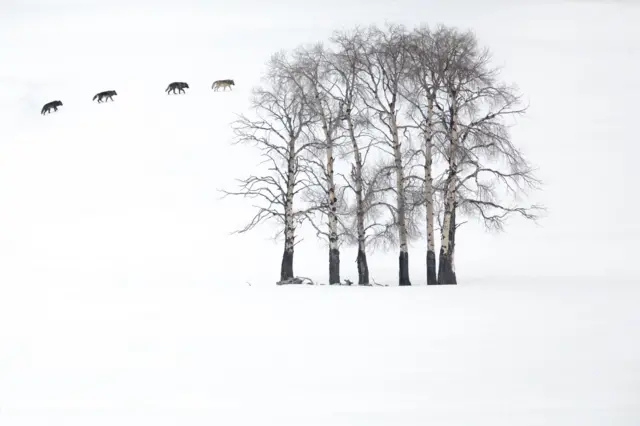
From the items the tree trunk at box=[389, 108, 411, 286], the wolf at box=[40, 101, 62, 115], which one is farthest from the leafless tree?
the wolf at box=[40, 101, 62, 115]

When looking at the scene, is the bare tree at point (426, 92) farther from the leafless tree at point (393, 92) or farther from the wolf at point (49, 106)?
the wolf at point (49, 106)

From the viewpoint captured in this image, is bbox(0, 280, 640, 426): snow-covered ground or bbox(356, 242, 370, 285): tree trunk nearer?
bbox(0, 280, 640, 426): snow-covered ground

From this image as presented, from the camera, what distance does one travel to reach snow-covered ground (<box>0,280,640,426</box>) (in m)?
12.0

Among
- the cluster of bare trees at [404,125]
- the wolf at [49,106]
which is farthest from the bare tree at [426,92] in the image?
the wolf at [49,106]

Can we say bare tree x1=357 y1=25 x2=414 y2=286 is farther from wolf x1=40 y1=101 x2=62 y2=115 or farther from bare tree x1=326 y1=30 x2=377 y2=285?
wolf x1=40 y1=101 x2=62 y2=115

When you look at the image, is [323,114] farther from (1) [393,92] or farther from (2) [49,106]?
(2) [49,106]

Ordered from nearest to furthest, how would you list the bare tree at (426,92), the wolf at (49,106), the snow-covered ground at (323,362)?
1. the snow-covered ground at (323,362)
2. the bare tree at (426,92)
3. the wolf at (49,106)

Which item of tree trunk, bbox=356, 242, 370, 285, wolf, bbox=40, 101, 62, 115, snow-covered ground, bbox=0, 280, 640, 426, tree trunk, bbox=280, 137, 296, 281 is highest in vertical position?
wolf, bbox=40, 101, 62, 115

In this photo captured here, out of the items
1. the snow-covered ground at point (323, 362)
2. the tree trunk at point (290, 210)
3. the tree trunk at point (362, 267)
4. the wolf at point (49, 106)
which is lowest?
the snow-covered ground at point (323, 362)

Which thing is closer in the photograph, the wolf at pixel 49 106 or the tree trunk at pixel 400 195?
the tree trunk at pixel 400 195

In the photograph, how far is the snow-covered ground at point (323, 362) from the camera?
11977 mm

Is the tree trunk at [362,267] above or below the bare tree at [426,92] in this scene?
below

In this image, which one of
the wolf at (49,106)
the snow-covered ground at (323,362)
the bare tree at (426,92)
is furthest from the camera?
the wolf at (49,106)

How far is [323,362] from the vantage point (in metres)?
15.6
